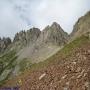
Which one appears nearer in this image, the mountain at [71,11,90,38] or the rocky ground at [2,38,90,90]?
the rocky ground at [2,38,90,90]

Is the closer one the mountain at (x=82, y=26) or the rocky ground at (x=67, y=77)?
the rocky ground at (x=67, y=77)

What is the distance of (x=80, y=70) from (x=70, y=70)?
1.48 m

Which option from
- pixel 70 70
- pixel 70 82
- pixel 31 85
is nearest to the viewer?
pixel 70 82

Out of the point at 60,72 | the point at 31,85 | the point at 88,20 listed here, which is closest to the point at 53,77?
the point at 60,72

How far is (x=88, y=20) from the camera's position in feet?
413

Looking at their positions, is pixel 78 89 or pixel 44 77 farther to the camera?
pixel 44 77

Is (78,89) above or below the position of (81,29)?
below

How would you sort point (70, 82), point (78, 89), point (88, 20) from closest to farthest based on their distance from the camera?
point (78, 89) → point (70, 82) → point (88, 20)

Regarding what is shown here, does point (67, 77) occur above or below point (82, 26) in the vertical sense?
below

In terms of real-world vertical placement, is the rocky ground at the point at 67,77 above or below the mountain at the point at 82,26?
below

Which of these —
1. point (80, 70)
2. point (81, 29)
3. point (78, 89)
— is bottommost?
point (78, 89)

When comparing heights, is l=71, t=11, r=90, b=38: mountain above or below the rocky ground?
above

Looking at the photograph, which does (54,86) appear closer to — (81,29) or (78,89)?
(78,89)

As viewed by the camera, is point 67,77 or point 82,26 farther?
point 82,26
